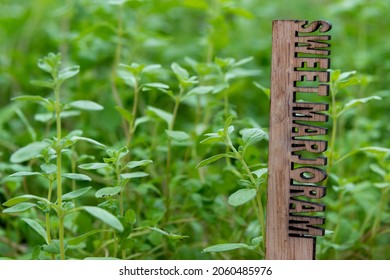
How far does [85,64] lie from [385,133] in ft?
2.66

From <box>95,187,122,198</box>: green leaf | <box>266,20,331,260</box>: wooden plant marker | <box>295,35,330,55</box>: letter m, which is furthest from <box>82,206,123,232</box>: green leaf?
<box>295,35,330,55</box>: letter m

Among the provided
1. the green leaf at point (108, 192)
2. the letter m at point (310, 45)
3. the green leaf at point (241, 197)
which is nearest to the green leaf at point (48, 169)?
the green leaf at point (108, 192)

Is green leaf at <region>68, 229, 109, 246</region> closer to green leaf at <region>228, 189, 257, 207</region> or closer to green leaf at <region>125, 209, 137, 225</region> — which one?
green leaf at <region>125, 209, 137, 225</region>

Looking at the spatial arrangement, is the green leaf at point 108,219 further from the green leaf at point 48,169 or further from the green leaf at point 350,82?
the green leaf at point 350,82

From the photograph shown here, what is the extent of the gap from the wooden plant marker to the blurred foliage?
72 mm

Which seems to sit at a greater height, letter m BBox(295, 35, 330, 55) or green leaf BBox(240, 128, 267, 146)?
letter m BBox(295, 35, 330, 55)

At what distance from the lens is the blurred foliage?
3.59 ft

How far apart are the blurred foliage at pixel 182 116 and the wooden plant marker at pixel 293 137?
0.24ft

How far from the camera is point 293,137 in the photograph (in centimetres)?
82

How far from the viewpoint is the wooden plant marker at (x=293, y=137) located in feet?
2.69

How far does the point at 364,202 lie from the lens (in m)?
1.25

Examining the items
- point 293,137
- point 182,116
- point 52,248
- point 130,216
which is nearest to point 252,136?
point 293,137
